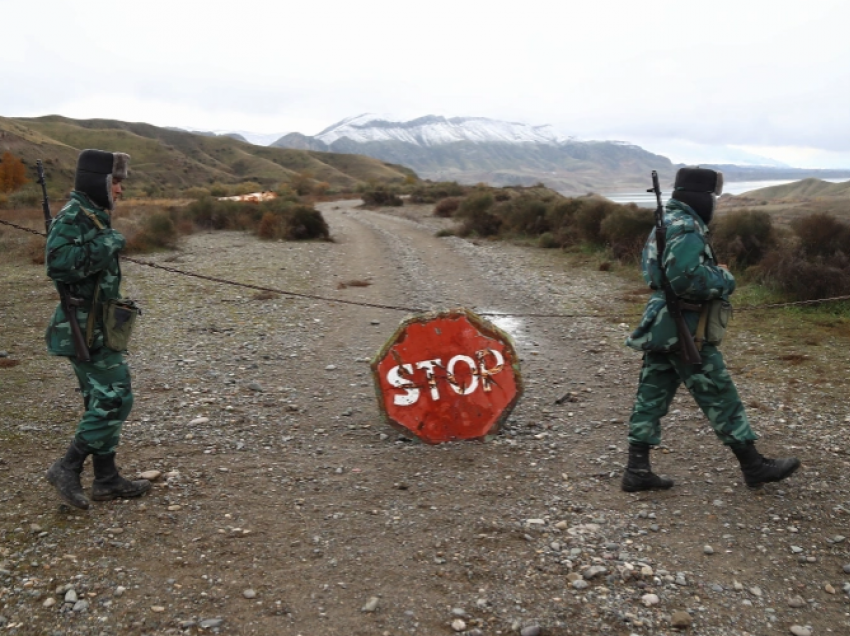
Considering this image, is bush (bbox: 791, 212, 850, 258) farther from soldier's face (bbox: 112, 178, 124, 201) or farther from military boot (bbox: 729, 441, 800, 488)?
soldier's face (bbox: 112, 178, 124, 201)

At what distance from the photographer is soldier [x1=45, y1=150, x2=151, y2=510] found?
429cm

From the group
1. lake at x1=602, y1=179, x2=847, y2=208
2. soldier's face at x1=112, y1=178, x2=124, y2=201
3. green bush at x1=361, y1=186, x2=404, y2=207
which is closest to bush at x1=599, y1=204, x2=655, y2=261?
lake at x1=602, y1=179, x2=847, y2=208

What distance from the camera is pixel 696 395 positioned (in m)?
4.64

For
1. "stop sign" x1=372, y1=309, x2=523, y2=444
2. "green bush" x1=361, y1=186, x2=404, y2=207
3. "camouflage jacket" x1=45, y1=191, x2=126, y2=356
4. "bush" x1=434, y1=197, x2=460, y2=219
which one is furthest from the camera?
"green bush" x1=361, y1=186, x2=404, y2=207

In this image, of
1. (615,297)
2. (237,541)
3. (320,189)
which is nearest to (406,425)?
(237,541)

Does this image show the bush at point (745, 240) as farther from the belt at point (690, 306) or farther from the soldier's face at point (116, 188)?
the soldier's face at point (116, 188)

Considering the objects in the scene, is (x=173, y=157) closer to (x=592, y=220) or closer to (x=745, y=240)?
(x=592, y=220)

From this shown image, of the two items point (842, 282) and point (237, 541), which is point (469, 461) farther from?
point (842, 282)

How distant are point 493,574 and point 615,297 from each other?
30.9 ft

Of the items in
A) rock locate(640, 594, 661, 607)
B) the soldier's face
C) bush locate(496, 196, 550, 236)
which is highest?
the soldier's face

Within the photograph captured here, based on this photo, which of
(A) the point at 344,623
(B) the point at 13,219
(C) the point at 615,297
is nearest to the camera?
(A) the point at 344,623

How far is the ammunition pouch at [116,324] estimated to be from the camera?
441cm

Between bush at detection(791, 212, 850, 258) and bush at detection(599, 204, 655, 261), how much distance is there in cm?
489

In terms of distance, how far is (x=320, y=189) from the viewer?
2618 inches
